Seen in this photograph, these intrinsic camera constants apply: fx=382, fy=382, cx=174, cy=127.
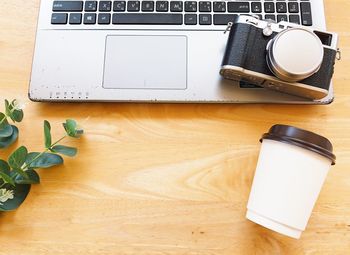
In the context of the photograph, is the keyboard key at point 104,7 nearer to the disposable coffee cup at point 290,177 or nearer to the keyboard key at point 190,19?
the keyboard key at point 190,19

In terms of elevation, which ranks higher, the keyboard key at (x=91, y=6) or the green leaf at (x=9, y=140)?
the keyboard key at (x=91, y=6)

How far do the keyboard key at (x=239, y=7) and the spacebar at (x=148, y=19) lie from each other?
63 mm

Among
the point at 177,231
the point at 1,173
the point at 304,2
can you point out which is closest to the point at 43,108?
the point at 1,173

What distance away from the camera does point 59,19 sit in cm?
47

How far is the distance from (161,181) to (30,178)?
0.48 ft

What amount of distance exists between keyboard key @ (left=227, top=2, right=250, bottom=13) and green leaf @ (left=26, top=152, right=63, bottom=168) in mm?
271

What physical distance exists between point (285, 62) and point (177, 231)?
22 cm

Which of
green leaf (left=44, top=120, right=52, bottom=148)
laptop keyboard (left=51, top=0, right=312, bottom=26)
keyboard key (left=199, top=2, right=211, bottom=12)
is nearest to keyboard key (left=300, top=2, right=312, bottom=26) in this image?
laptop keyboard (left=51, top=0, right=312, bottom=26)

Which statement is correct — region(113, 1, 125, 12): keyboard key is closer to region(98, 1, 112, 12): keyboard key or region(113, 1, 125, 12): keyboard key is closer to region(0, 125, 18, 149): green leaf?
region(98, 1, 112, 12): keyboard key

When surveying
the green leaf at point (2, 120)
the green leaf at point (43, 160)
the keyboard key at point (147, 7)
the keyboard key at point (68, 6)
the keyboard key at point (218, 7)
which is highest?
the keyboard key at point (218, 7)

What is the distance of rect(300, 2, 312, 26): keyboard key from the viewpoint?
0.46 meters

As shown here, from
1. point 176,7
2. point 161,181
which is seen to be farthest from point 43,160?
point 176,7

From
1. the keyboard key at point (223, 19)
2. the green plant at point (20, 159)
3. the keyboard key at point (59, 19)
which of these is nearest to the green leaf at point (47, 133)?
the green plant at point (20, 159)

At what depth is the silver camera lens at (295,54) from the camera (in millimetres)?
400
